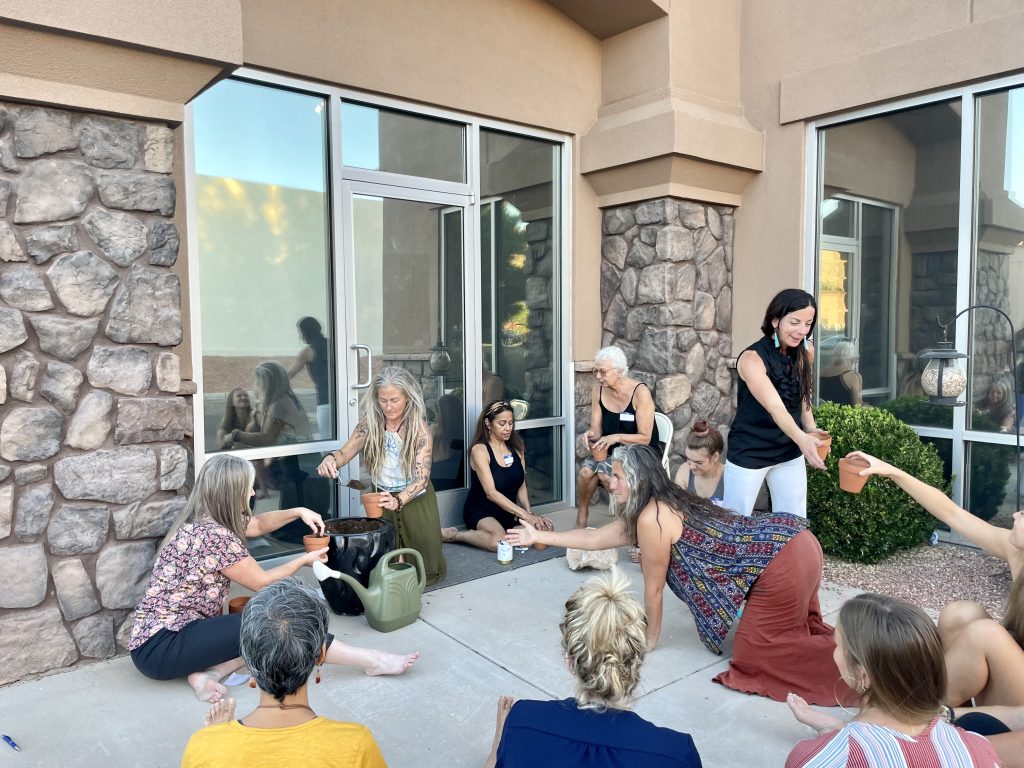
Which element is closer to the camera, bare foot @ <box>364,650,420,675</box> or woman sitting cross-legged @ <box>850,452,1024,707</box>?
woman sitting cross-legged @ <box>850,452,1024,707</box>

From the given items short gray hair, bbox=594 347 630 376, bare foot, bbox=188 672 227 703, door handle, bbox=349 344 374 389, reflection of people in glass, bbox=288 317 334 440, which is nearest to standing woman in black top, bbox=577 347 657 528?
short gray hair, bbox=594 347 630 376

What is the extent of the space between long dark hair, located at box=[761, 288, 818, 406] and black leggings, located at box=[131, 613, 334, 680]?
238 cm

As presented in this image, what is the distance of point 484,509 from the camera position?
4707mm

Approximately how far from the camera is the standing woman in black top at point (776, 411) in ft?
11.3

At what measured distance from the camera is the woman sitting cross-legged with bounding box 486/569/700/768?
4.82 feet

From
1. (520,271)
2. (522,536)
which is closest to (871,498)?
(522,536)

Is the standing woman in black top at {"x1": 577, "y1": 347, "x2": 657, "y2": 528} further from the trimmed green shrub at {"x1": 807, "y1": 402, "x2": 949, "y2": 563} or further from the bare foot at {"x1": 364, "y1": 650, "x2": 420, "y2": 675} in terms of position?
the bare foot at {"x1": 364, "y1": 650, "x2": 420, "y2": 675}

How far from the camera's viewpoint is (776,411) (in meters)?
3.35

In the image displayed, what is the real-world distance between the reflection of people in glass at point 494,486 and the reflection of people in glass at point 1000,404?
2.67 metres

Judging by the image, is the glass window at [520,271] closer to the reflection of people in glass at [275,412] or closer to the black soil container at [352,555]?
the reflection of people in glass at [275,412]

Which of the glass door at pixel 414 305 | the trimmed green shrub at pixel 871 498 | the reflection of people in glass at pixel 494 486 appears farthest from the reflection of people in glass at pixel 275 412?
the trimmed green shrub at pixel 871 498

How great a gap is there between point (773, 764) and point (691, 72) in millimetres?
4355

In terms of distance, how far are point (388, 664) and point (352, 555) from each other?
60cm

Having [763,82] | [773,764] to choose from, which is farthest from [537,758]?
[763,82]
